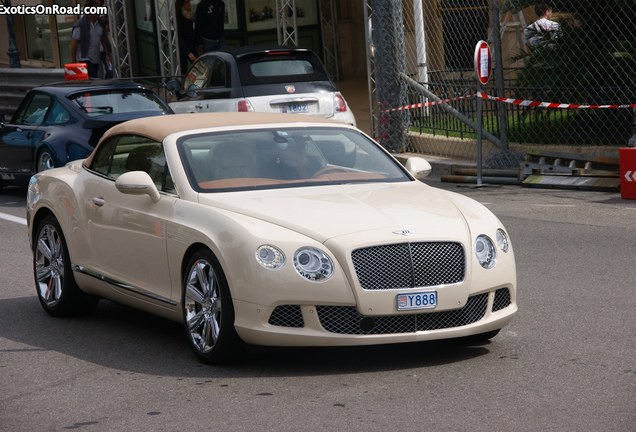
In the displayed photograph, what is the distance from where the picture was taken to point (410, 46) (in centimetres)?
2503

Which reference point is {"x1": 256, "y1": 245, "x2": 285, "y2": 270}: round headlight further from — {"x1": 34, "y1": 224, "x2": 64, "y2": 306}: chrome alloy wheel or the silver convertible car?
{"x1": 34, "y1": 224, "x2": 64, "y2": 306}: chrome alloy wheel

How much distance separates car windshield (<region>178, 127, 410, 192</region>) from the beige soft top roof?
14cm

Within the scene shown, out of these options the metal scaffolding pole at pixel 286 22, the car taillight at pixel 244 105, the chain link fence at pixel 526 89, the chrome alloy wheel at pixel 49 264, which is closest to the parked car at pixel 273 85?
the car taillight at pixel 244 105

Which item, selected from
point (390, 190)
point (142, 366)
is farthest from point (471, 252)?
point (142, 366)

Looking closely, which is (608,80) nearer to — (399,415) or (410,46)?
(410,46)

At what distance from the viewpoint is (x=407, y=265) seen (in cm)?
733

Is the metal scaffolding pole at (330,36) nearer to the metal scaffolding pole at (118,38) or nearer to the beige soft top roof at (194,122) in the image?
the metal scaffolding pole at (118,38)

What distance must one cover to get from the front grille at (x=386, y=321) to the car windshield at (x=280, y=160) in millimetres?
1272

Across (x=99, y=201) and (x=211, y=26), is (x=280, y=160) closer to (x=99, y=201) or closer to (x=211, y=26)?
(x=99, y=201)

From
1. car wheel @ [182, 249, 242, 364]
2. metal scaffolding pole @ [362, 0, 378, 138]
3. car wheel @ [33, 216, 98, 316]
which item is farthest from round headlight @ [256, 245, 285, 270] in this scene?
metal scaffolding pole @ [362, 0, 378, 138]

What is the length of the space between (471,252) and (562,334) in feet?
3.43

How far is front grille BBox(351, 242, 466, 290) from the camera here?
7273mm

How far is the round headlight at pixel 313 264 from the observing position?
723 centimetres

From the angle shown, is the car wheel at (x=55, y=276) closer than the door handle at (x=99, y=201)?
No
